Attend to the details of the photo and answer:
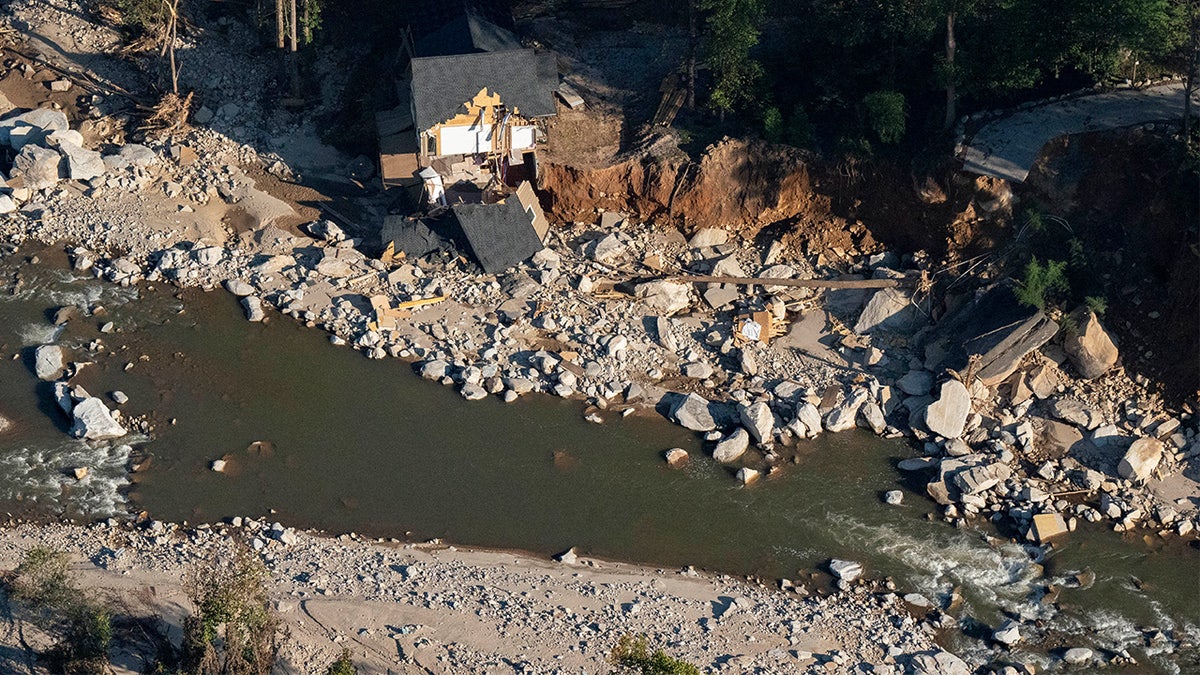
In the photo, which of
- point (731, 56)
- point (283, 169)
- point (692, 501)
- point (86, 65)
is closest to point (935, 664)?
point (692, 501)

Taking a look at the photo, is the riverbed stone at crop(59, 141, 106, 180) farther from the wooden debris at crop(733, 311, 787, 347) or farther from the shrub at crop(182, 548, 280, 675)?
the wooden debris at crop(733, 311, 787, 347)

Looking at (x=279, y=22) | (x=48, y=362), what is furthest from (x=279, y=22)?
(x=48, y=362)

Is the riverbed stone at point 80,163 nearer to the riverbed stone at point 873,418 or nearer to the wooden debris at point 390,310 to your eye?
the wooden debris at point 390,310

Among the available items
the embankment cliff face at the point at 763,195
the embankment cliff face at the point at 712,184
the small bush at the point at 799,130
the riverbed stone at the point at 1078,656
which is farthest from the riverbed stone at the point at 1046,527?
the small bush at the point at 799,130

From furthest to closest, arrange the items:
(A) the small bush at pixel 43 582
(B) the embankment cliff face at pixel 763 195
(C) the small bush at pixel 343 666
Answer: (B) the embankment cliff face at pixel 763 195, (A) the small bush at pixel 43 582, (C) the small bush at pixel 343 666

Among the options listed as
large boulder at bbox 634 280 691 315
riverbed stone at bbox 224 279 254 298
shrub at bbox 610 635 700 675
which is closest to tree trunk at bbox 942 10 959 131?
large boulder at bbox 634 280 691 315

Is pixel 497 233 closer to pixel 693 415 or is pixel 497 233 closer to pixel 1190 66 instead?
pixel 693 415
